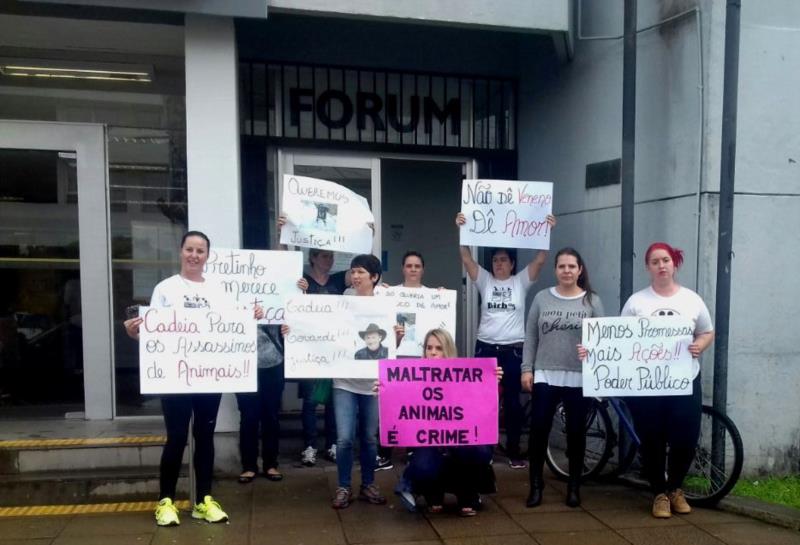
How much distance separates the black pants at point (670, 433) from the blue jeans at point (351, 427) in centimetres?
184

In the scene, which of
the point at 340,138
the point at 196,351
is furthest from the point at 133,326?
the point at 340,138

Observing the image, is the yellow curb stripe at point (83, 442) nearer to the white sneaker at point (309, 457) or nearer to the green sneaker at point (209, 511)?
the green sneaker at point (209, 511)

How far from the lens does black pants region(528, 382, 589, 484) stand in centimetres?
477

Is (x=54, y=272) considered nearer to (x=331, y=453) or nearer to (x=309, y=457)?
(x=309, y=457)

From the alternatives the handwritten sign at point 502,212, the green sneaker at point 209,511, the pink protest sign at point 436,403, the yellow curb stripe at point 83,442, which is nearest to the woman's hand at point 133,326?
the green sneaker at point 209,511

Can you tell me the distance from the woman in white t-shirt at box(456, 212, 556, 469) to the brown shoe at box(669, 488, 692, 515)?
133 cm

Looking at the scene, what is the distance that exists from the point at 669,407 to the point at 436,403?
1600 millimetres

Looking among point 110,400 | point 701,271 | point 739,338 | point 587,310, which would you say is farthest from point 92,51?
point 739,338

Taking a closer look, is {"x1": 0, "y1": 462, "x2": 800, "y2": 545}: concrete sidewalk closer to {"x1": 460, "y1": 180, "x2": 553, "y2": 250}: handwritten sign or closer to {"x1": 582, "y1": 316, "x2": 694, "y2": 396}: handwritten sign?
{"x1": 582, "y1": 316, "x2": 694, "y2": 396}: handwritten sign

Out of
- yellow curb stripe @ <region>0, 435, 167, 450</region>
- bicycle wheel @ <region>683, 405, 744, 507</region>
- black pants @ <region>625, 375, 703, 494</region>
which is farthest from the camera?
yellow curb stripe @ <region>0, 435, 167, 450</region>

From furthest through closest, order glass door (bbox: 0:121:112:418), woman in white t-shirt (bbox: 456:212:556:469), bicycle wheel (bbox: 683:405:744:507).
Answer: glass door (bbox: 0:121:112:418), woman in white t-shirt (bbox: 456:212:556:469), bicycle wheel (bbox: 683:405:744:507)

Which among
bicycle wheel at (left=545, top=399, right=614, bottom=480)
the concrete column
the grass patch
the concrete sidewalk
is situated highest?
the concrete column

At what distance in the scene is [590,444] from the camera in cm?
580

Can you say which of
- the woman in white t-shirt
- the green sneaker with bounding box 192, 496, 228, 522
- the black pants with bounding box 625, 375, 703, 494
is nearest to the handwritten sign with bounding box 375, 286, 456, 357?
the woman in white t-shirt
